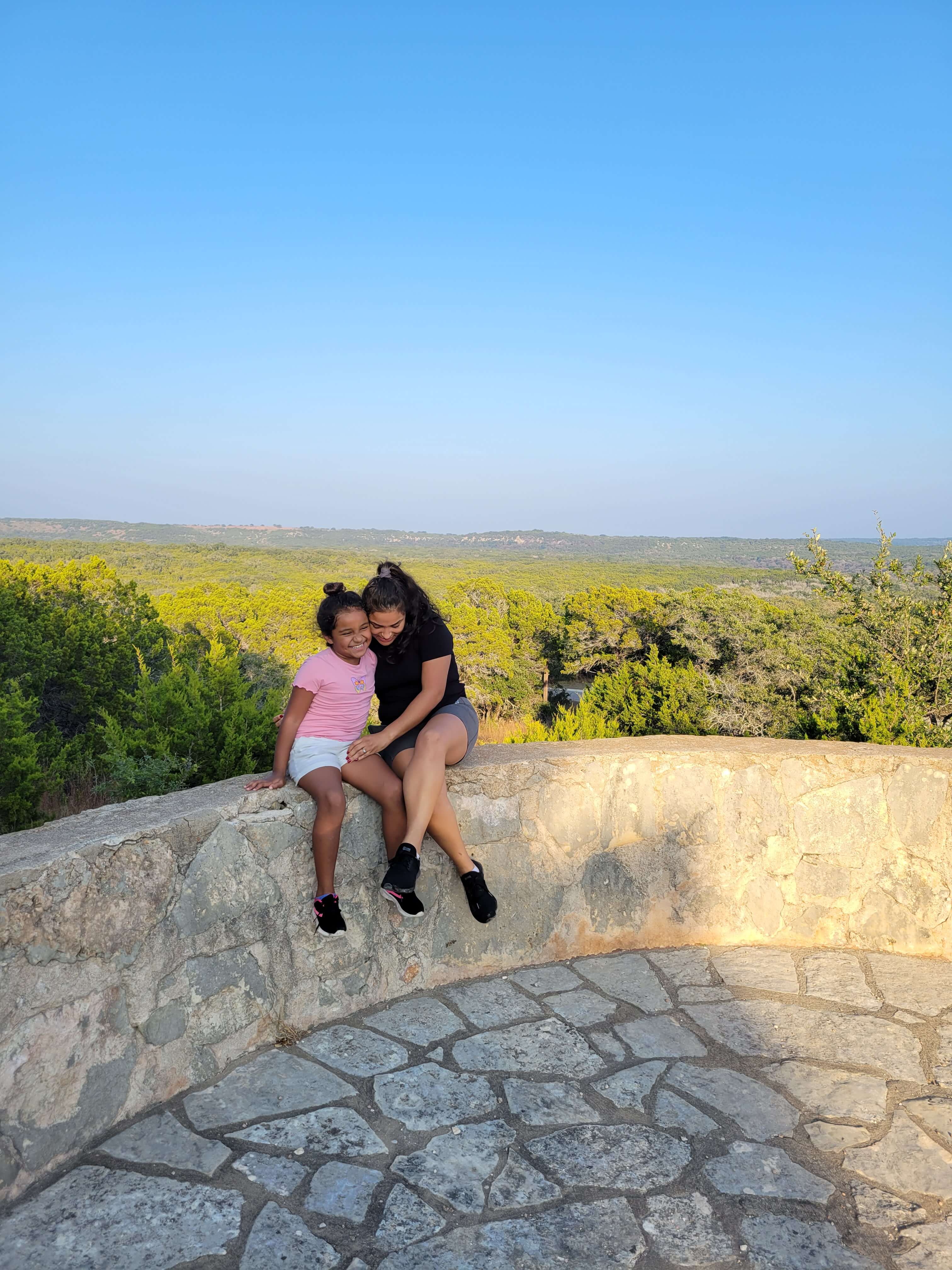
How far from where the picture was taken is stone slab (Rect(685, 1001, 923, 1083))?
2523 mm

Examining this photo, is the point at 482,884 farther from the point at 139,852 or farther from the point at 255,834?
the point at 139,852

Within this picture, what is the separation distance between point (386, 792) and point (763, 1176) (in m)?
1.45

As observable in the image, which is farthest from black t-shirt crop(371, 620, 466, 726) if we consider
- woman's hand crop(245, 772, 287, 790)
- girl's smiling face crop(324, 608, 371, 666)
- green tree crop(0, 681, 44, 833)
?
green tree crop(0, 681, 44, 833)

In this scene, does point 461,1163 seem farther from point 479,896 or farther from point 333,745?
point 333,745

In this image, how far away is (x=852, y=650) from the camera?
810cm

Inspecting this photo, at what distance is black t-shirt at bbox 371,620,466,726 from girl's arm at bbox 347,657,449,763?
0.07 feet

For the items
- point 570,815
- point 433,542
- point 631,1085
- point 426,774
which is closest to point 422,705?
point 426,774

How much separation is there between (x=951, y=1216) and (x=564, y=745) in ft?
6.25

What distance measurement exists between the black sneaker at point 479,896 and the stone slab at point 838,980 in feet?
3.78

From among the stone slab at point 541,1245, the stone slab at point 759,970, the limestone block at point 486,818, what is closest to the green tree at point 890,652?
the stone slab at point 759,970

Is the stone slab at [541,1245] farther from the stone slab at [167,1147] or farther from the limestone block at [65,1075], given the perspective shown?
the limestone block at [65,1075]

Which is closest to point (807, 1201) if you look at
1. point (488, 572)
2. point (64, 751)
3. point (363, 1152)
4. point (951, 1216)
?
point (951, 1216)

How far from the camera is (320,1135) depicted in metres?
2.12

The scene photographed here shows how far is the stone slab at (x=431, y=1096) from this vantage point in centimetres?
222
